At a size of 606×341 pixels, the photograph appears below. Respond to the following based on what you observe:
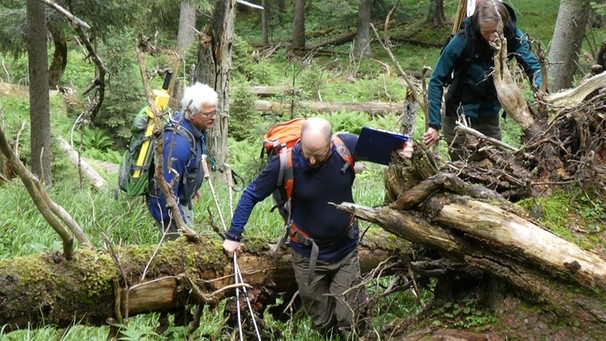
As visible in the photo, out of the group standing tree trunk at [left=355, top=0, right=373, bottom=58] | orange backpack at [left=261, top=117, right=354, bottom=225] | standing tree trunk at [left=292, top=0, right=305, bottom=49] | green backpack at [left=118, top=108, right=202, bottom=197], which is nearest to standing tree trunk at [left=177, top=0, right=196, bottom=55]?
standing tree trunk at [left=355, top=0, right=373, bottom=58]

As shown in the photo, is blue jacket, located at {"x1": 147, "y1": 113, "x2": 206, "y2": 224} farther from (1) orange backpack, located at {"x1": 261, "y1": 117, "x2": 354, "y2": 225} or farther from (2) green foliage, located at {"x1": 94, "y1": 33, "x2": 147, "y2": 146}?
(2) green foliage, located at {"x1": 94, "y1": 33, "x2": 147, "y2": 146}

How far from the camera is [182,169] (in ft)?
18.8

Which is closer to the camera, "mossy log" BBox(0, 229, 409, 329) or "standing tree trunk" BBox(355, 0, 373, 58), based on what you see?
"mossy log" BBox(0, 229, 409, 329)

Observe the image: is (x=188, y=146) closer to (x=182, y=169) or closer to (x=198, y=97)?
(x=182, y=169)

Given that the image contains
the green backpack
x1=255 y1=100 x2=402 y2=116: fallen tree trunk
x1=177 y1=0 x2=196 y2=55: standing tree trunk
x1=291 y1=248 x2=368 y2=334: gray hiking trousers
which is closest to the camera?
x1=291 y1=248 x2=368 y2=334: gray hiking trousers

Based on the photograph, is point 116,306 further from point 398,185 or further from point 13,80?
point 13,80

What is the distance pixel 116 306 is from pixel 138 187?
1.60m

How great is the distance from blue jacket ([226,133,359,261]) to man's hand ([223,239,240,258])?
0.04m

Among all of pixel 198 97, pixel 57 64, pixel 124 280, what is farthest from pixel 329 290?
pixel 57 64

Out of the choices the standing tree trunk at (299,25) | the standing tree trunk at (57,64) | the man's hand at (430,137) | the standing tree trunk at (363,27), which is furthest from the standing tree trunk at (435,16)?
the man's hand at (430,137)

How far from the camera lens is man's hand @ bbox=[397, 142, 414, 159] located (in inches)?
186

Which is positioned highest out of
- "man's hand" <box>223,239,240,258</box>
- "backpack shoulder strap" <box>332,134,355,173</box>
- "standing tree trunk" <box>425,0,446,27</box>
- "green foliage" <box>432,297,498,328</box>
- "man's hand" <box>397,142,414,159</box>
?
"standing tree trunk" <box>425,0,446,27</box>

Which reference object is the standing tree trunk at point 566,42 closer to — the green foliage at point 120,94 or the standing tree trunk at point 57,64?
the green foliage at point 120,94

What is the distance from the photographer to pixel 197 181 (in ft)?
19.8
